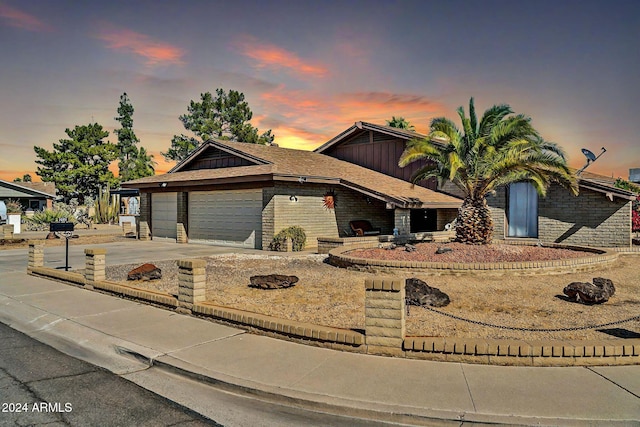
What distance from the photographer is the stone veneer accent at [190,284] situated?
27.4 ft

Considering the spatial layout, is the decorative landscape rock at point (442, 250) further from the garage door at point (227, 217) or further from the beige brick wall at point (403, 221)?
the garage door at point (227, 217)

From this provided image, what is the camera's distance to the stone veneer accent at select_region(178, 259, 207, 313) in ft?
27.4

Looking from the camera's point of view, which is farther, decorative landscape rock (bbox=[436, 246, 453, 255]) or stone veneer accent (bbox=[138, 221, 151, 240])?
stone veneer accent (bbox=[138, 221, 151, 240])

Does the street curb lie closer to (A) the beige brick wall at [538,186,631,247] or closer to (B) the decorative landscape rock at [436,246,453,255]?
(B) the decorative landscape rock at [436,246,453,255]

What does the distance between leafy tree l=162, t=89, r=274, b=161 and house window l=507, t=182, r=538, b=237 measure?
39835 millimetres

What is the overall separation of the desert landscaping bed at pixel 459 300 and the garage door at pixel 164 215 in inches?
413

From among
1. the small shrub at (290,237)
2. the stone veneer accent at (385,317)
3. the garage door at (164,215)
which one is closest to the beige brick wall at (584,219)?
the small shrub at (290,237)

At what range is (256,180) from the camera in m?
18.5

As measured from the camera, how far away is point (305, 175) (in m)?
19.1

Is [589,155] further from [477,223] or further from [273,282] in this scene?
[273,282]

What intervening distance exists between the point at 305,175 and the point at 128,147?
172 ft

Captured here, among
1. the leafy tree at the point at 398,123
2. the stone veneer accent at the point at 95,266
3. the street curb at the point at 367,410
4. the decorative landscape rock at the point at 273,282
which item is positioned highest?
the leafy tree at the point at 398,123

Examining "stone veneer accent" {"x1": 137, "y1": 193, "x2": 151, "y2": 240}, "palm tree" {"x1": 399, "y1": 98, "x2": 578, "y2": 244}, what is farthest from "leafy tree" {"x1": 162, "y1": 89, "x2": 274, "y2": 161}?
"palm tree" {"x1": 399, "y1": 98, "x2": 578, "y2": 244}

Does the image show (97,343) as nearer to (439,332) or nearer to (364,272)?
(439,332)
